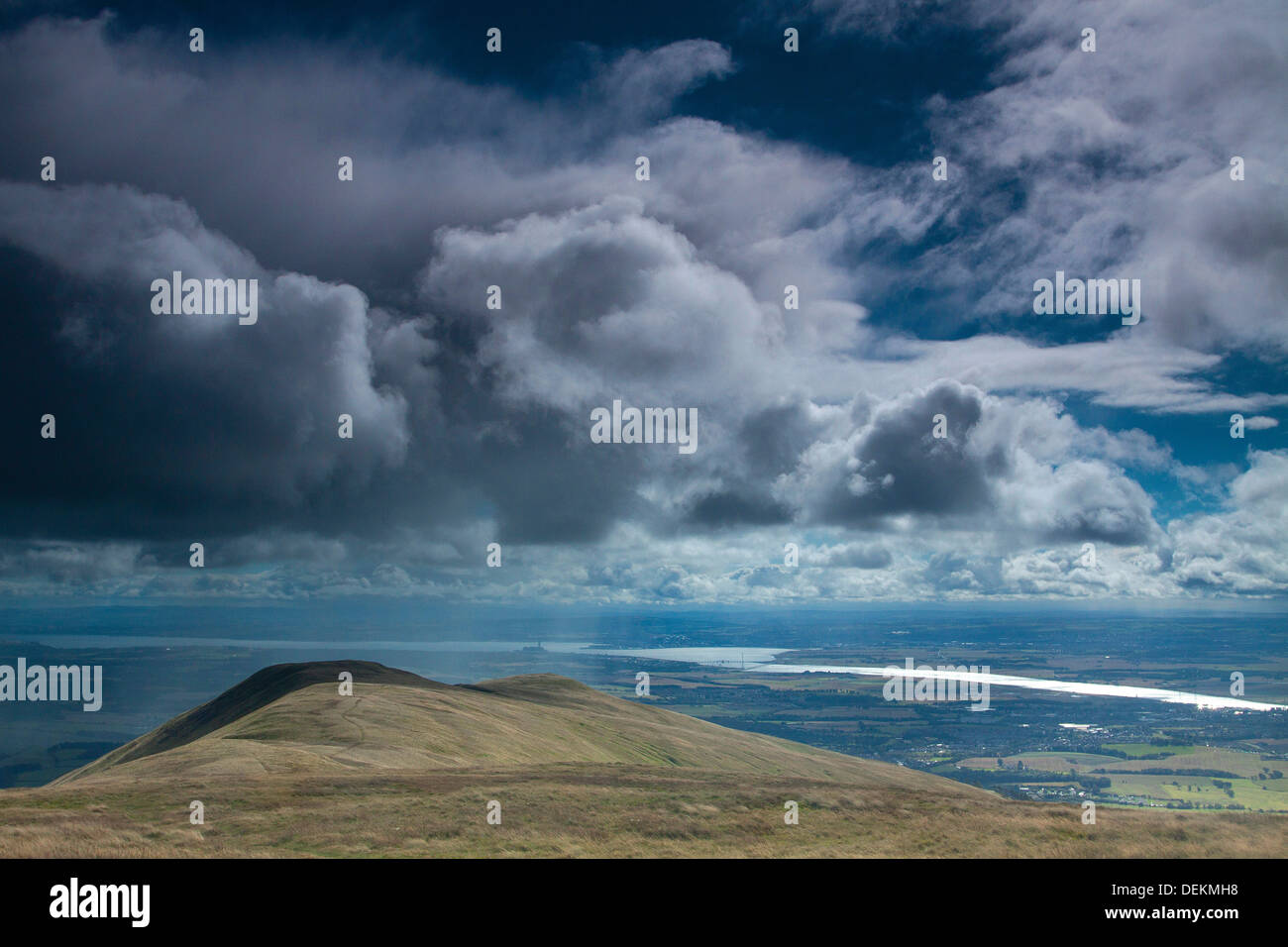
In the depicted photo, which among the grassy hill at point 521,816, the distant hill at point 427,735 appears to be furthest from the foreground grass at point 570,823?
the distant hill at point 427,735

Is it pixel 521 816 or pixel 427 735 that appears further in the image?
pixel 427 735

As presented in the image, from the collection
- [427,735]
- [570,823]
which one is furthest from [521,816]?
[427,735]

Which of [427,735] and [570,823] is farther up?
[570,823]

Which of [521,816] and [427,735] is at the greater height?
[521,816]

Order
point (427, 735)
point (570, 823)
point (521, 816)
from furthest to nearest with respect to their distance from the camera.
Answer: point (427, 735)
point (521, 816)
point (570, 823)

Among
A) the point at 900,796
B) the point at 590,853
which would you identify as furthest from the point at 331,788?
the point at 900,796

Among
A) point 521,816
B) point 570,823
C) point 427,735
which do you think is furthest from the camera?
point 427,735

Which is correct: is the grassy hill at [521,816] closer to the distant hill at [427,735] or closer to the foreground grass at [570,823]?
the foreground grass at [570,823]

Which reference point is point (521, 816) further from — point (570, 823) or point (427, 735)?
point (427, 735)
